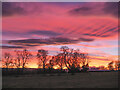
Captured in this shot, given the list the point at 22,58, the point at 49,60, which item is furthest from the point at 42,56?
the point at 22,58

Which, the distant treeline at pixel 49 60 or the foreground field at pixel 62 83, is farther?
the distant treeline at pixel 49 60

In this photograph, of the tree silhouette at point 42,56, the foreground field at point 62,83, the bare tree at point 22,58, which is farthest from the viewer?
the tree silhouette at point 42,56

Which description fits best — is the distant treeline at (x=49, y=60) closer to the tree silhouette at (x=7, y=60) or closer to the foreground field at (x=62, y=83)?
the tree silhouette at (x=7, y=60)

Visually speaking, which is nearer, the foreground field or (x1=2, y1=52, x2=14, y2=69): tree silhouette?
the foreground field

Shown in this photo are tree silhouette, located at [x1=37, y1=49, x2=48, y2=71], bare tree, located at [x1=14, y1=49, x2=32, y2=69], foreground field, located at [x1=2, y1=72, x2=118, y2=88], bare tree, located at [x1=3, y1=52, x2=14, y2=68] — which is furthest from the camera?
tree silhouette, located at [x1=37, y1=49, x2=48, y2=71]

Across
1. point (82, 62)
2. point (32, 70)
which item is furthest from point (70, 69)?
point (32, 70)

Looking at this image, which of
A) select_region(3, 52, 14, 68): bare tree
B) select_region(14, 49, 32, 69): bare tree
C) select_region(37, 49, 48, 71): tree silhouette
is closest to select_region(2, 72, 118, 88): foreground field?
select_region(14, 49, 32, 69): bare tree

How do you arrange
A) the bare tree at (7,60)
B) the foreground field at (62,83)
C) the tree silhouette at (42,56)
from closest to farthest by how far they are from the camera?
the foreground field at (62,83)
the bare tree at (7,60)
the tree silhouette at (42,56)

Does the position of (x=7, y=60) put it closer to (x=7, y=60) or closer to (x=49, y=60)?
(x=7, y=60)

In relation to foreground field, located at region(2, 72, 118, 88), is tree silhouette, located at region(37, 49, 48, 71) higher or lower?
higher

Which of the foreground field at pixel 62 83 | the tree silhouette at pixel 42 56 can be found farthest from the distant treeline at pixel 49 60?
the foreground field at pixel 62 83

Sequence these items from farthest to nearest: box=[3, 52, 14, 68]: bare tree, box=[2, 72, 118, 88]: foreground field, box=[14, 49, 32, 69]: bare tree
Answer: box=[14, 49, 32, 69]: bare tree
box=[3, 52, 14, 68]: bare tree
box=[2, 72, 118, 88]: foreground field

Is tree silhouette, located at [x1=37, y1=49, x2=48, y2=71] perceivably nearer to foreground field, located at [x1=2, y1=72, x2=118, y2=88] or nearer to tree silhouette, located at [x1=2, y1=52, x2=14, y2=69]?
tree silhouette, located at [x1=2, y1=52, x2=14, y2=69]

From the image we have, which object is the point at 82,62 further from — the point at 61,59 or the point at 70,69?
the point at 61,59
